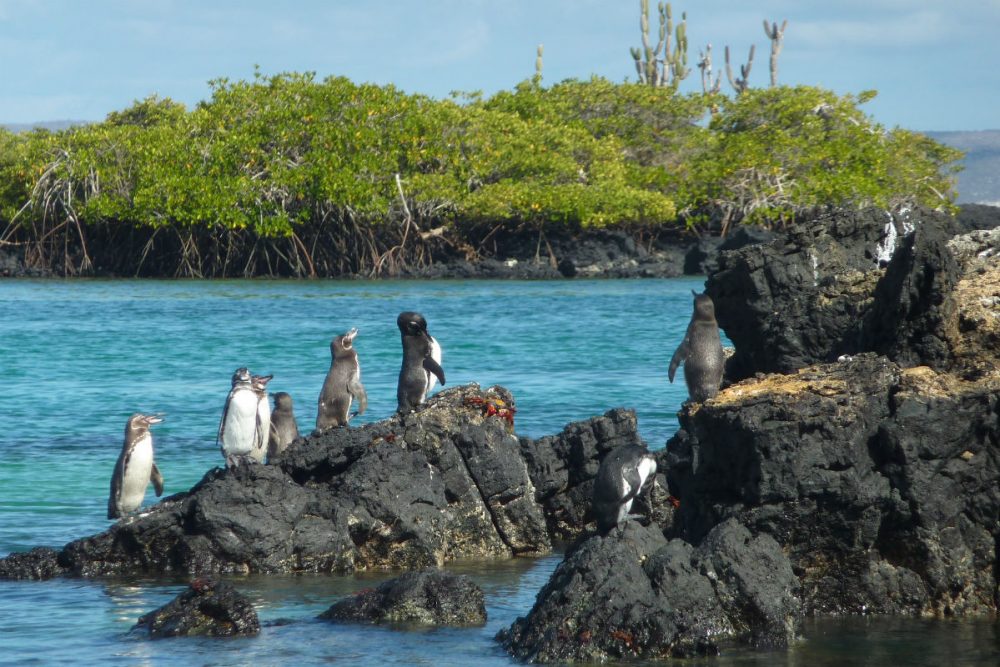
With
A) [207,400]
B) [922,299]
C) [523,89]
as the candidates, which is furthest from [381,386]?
[523,89]

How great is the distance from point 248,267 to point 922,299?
3960cm

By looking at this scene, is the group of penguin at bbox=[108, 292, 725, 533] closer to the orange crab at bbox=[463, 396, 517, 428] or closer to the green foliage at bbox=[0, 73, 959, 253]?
the orange crab at bbox=[463, 396, 517, 428]

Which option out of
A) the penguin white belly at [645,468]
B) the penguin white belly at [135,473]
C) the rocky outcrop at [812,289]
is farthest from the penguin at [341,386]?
the penguin white belly at [645,468]

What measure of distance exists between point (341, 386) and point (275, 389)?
977 cm

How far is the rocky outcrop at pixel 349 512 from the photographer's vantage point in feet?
29.1

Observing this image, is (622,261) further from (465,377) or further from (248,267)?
(465,377)

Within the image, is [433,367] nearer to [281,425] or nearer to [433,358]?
[433,358]

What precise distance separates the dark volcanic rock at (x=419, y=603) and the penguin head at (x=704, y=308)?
158 inches

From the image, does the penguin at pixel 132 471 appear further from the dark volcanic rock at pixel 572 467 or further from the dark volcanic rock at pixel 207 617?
the dark volcanic rock at pixel 207 617

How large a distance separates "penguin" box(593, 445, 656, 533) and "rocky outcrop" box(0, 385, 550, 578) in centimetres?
125

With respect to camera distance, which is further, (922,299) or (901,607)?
(922,299)

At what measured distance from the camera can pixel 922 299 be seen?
8305mm

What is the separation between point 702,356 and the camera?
1096cm

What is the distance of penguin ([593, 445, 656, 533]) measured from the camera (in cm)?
845
